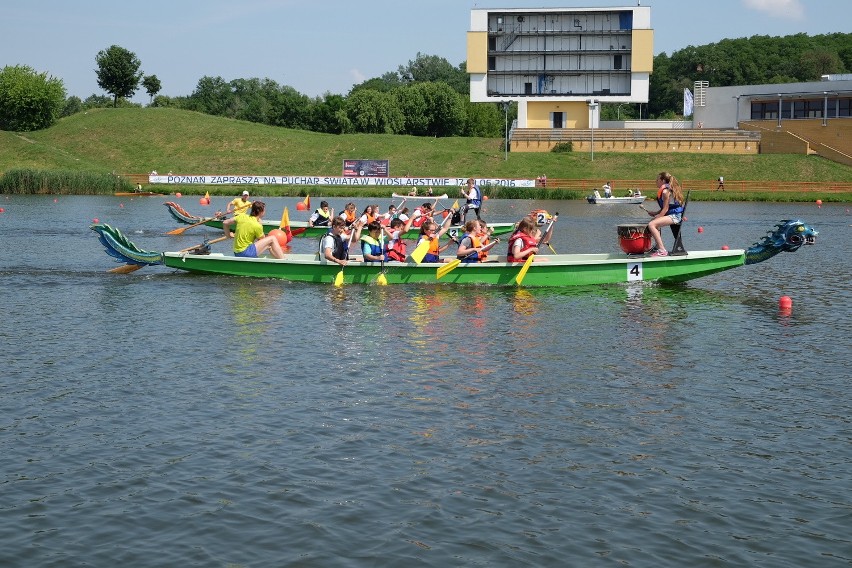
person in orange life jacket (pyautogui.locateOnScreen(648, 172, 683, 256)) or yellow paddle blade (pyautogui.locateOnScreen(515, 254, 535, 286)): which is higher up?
person in orange life jacket (pyautogui.locateOnScreen(648, 172, 683, 256))

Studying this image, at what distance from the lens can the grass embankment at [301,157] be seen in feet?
Result: 261

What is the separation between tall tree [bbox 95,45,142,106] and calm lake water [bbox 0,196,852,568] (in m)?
105

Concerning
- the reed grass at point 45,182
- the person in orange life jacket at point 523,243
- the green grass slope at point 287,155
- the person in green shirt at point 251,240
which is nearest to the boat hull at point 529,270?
the person in orange life jacket at point 523,243

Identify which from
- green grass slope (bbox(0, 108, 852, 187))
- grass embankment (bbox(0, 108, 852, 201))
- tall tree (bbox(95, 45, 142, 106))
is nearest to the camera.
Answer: grass embankment (bbox(0, 108, 852, 201))

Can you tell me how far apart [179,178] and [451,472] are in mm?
71475

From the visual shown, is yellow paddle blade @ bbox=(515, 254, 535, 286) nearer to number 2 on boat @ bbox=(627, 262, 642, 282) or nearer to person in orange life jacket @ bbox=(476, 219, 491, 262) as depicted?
person in orange life jacket @ bbox=(476, 219, 491, 262)

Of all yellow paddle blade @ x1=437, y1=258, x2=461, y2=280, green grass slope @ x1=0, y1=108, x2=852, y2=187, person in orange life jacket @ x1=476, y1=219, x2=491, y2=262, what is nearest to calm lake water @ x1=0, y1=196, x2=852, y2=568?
yellow paddle blade @ x1=437, y1=258, x2=461, y2=280

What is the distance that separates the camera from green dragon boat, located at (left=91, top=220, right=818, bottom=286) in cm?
2138

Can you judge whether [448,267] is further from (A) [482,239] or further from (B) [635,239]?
(B) [635,239]

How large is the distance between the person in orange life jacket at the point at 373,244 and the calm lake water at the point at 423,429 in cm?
104

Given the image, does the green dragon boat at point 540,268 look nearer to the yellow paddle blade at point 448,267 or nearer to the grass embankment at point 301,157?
the yellow paddle blade at point 448,267

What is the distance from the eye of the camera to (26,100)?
104 metres

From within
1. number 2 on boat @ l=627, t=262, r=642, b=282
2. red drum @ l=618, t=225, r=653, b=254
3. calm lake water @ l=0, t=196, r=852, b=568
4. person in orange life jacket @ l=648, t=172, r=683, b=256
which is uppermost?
person in orange life jacket @ l=648, t=172, r=683, b=256

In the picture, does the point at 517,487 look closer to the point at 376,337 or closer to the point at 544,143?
the point at 376,337
